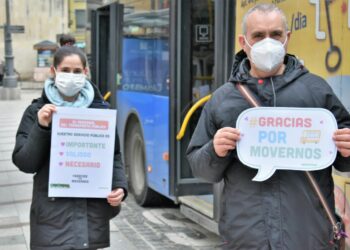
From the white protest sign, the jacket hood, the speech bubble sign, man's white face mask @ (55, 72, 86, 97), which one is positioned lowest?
the white protest sign

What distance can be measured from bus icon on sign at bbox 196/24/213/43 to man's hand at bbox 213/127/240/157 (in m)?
4.03

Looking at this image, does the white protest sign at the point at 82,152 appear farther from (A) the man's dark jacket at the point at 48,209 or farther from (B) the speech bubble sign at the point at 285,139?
(B) the speech bubble sign at the point at 285,139

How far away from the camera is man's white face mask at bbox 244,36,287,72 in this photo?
235 cm

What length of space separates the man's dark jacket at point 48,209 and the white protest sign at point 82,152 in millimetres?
57

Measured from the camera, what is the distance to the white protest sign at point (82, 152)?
302 centimetres

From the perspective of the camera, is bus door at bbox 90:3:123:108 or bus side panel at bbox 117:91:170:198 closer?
bus side panel at bbox 117:91:170:198

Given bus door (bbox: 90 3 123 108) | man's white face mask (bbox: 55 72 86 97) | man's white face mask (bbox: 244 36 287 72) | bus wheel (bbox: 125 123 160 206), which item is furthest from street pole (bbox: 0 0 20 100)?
man's white face mask (bbox: 244 36 287 72)

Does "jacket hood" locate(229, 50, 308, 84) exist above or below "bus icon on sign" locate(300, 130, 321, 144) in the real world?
above

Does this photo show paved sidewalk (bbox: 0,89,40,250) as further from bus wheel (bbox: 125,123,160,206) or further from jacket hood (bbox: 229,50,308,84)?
jacket hood (bbox: 229,50,308,84)

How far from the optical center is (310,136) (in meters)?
2.35

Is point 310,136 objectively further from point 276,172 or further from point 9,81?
point 9,81

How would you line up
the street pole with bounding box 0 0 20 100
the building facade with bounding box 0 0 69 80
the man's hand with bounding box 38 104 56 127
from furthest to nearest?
the building facade with bounding box 0 0 69 80 → the street pole with bounding box 0 0 20 100 → the man's hand with bounding box 38 104 56 127

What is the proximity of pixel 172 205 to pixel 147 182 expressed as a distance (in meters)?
0.66

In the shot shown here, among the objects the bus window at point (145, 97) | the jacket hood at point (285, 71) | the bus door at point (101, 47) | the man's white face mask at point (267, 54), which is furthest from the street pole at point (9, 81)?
the man's white face mask at point (267, 54)
